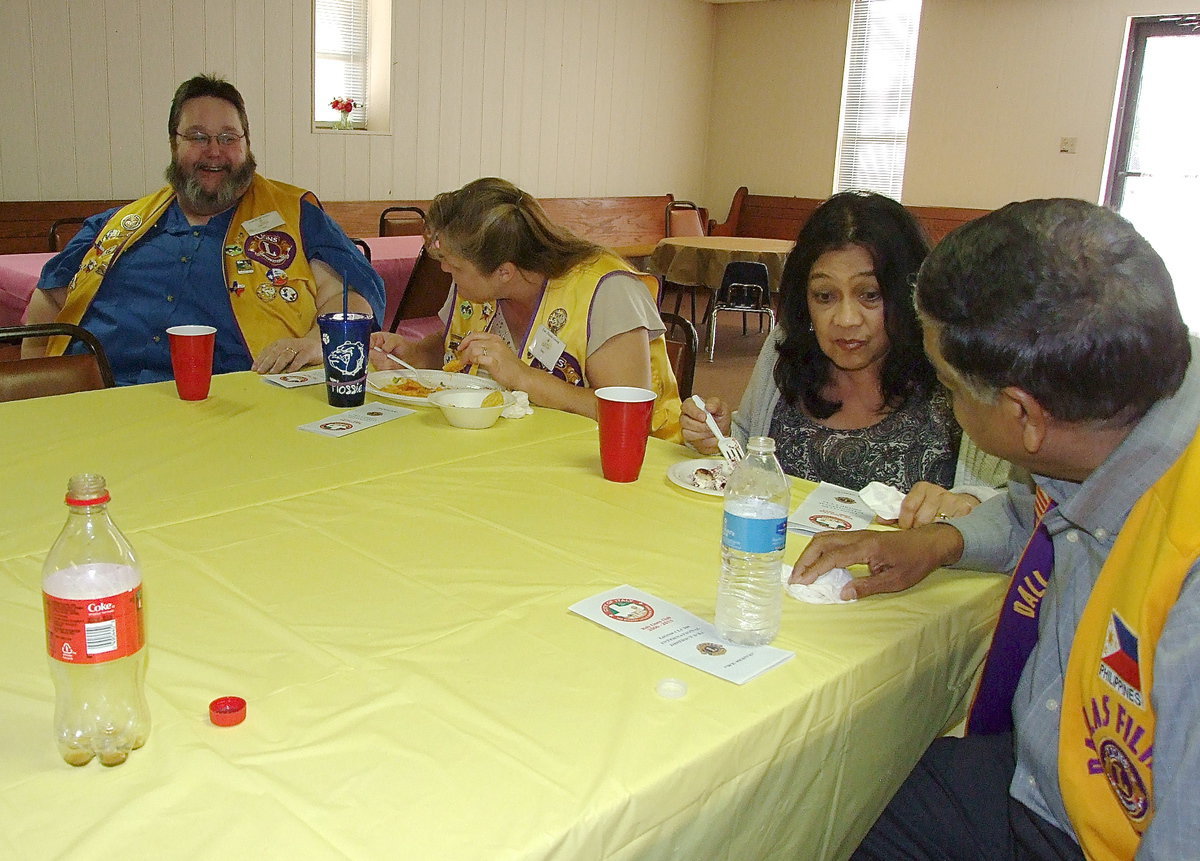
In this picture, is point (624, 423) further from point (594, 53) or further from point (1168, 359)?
point (594, 53)

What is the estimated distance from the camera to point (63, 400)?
2.12m

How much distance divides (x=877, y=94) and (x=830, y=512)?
8.79 m

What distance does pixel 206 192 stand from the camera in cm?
309

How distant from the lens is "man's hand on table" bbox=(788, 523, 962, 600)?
4.28 feet

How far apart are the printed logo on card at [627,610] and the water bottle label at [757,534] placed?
0.48ft

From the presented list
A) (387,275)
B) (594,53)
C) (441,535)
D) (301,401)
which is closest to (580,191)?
(594,53)

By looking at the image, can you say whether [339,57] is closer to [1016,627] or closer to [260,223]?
[260,223]

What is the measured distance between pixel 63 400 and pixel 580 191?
7.49 m

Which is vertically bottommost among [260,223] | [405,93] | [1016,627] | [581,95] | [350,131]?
[1016,627]

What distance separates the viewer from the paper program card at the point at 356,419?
196cm

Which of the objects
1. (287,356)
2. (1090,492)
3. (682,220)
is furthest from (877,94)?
(1090,492)

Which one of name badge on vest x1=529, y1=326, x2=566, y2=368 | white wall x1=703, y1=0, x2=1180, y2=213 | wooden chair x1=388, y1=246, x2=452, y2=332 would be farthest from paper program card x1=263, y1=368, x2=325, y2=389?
white wall x1=703, y1=0, x2=1180, y2=213

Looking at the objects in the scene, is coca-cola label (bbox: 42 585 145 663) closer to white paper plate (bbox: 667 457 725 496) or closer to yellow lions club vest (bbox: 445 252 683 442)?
white paper plate (bbox: 667 457 725 496)

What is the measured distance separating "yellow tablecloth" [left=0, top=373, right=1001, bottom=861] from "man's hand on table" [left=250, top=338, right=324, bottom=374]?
64cm
